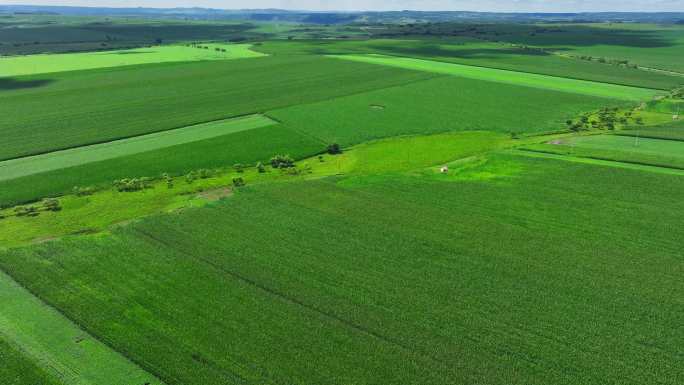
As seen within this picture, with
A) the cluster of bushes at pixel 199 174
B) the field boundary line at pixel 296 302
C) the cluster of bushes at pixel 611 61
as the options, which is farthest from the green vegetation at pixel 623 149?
the cluster of bushes at pixel 611 61

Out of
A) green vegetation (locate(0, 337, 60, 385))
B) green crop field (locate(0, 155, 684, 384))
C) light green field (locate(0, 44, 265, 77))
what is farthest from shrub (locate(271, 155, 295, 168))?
light green field (locate(0, 44, 265, 77))

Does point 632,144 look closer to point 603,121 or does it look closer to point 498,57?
point 603,121

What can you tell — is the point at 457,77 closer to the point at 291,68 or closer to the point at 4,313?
the point at 291,68

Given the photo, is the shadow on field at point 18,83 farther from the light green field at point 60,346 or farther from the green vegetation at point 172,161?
the light green field at point 60,346

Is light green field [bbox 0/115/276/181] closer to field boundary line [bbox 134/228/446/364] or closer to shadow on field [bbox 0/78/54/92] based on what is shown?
field boundary line [bbox 134/228/446/364]

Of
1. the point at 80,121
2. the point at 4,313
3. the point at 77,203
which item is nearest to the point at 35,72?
the point at 80,121
